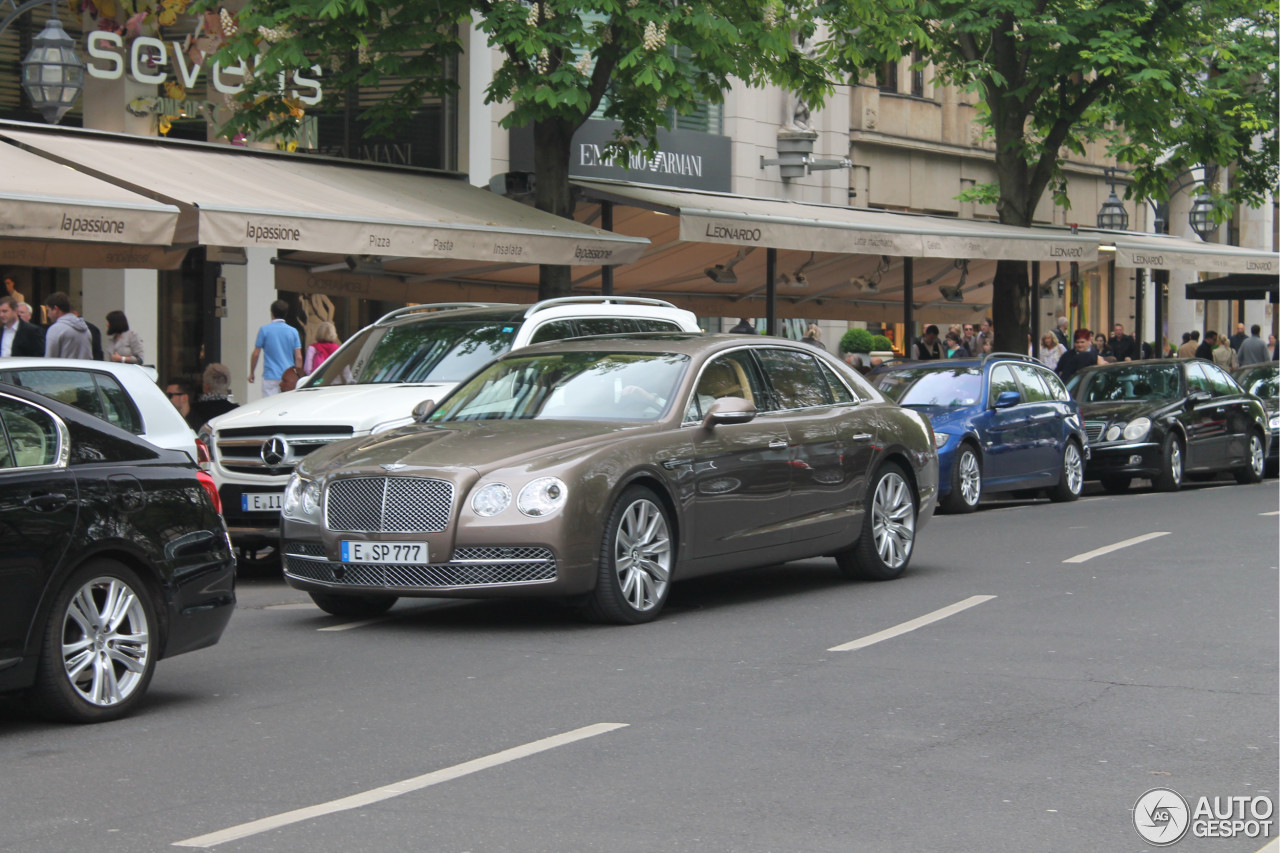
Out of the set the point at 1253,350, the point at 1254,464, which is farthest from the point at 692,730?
the point at 1253,350

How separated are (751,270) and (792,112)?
818cm

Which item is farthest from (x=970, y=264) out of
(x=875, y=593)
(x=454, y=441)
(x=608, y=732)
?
(x=608, y=732)

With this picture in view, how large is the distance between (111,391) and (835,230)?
13226 millimetres

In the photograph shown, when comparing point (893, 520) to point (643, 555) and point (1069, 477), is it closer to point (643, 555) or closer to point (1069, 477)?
point (643, 555)

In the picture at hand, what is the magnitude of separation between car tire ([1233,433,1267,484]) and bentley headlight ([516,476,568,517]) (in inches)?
624

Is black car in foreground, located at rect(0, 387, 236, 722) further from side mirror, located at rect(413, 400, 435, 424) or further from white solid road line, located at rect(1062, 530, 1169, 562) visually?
white solid road line, located at rect(1062, 530, 1169, 562)

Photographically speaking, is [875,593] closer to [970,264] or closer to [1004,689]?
[1004,689]

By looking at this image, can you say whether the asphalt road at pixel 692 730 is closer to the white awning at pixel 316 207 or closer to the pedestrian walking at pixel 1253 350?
the white awning at pixel 316 207

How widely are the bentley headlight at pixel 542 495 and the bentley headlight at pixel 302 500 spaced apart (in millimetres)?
1227

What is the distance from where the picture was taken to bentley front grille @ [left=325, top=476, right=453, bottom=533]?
9.44 meters

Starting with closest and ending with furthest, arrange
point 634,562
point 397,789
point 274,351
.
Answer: point 397,789
point 634,562
point 274,351

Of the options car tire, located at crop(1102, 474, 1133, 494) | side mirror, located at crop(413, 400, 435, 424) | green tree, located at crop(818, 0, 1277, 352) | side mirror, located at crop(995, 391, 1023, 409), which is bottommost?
car tire, located at crop(1102, 474, 1133, 494)

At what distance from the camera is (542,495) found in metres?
9.38

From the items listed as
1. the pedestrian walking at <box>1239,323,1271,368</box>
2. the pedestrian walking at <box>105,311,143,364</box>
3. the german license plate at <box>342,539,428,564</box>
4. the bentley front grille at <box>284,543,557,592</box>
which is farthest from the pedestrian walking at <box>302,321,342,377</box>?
the pedestrian walking at <box>1239,323,1271,368</box>
